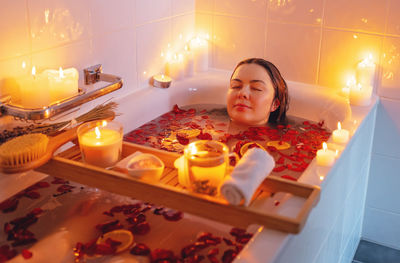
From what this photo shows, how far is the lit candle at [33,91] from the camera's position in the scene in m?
1.73

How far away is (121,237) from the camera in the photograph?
5.14 feet

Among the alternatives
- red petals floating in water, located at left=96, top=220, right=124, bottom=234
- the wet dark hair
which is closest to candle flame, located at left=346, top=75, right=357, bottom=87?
the wet dark hair

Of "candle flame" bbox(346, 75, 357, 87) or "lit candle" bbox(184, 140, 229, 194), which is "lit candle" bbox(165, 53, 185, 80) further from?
"lit candle" bbox(184, 140, 229, 194)

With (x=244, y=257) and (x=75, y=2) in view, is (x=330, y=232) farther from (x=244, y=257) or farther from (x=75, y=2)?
(x=75, y=2)

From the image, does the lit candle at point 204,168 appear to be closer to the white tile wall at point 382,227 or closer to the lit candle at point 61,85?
the lit candle at point 61,85

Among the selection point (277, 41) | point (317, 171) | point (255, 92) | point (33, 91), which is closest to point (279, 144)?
point (255, 92)

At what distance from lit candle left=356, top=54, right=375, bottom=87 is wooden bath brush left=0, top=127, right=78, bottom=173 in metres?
1.54

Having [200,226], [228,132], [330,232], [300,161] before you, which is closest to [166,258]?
[200,226]

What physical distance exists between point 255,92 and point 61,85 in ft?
3.02

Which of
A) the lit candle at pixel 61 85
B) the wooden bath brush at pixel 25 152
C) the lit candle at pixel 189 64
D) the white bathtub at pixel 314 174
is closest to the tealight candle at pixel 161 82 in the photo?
the white bathtub at pixel 314 174

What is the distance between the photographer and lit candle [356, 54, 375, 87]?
8.25 ft

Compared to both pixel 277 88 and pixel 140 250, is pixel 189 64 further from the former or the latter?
pixel 140 250

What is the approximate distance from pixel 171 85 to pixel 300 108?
2.19 feet

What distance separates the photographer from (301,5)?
2.64 meters
